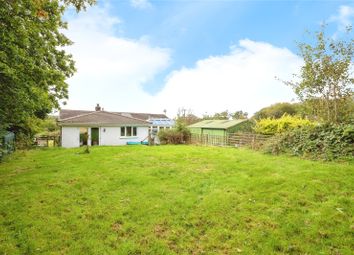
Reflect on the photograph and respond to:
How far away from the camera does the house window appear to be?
26000mm

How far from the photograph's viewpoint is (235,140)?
63.2ft

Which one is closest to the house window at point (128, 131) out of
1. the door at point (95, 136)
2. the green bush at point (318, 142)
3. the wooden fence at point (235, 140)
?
the door at point (95, 136)

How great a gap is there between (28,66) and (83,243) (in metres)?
7.33

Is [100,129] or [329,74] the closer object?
[329,74]

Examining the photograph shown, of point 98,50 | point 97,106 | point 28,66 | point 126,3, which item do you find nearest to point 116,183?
point 28,66

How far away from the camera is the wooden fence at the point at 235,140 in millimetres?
16189

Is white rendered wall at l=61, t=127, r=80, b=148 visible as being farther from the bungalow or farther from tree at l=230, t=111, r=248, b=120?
tree at l=230, t=111, r=248, b=120

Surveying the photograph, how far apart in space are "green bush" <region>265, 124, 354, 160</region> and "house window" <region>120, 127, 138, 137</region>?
16740mm

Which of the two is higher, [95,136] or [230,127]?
[230,127]

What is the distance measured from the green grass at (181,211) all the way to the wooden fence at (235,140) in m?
7.06

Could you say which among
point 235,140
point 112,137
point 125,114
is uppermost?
point 125,114

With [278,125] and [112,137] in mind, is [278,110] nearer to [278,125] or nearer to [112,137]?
[278,125]

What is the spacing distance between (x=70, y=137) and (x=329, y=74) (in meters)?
21.4

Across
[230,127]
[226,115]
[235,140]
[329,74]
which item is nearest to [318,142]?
[329,74]
